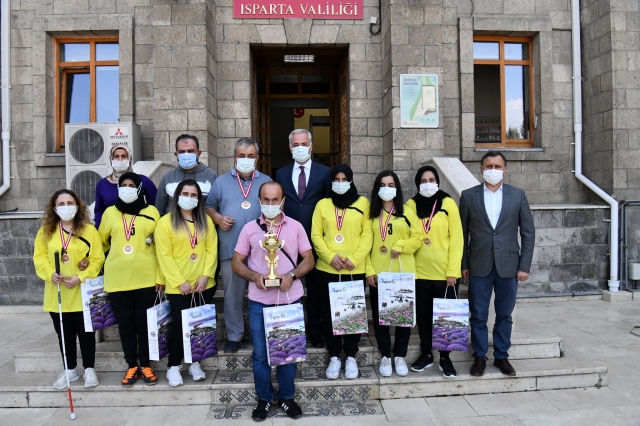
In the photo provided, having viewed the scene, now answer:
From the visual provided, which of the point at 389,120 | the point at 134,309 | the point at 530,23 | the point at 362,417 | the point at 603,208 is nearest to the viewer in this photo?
the point at 362,417

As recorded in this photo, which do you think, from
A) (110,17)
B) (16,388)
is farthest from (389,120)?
(16,388)

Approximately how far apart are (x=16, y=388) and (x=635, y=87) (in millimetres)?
9523

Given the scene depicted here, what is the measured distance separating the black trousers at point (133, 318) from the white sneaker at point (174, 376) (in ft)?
0.86

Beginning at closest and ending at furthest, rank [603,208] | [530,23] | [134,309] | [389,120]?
[134,309]
[389,120]
[603,208]
[530,23]

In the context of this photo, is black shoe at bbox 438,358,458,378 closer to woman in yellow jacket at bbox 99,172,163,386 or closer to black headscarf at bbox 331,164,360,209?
black headscarf at bbox 331,164,360,209

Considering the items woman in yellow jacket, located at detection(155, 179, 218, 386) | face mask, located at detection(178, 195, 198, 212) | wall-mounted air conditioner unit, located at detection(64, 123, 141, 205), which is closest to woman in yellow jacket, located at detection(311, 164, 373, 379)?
woman in yellow jacket, located at detection(155, 179, 218, 386)

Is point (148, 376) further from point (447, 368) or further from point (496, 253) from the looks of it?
point (496, 253)

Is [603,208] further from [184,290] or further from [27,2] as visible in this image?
[27,2]

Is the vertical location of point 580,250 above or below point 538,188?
below

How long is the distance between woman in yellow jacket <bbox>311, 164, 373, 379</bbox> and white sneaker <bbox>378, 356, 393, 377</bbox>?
0.24 metres

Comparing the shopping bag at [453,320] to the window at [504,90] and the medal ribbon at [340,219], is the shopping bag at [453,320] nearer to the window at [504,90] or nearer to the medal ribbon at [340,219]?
the medal ribbon at [340,219]

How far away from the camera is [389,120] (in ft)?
23.0

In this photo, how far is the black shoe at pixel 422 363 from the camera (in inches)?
168

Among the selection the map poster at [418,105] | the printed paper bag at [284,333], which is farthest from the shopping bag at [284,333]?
the map poster at [418,105]
